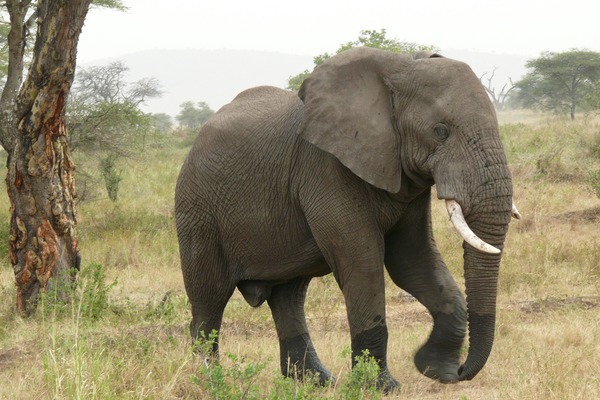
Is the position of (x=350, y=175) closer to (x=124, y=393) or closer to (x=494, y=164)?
(x=494, y=164)

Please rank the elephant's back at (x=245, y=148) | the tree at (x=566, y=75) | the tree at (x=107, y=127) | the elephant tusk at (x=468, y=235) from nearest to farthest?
the elephant tusk at (x=468, y=235) → the elephant's back at (x=245, y=148) → the tree at (x=107, y=127) → the tree at (x=566, y=75)

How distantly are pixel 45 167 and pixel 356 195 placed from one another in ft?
12.3

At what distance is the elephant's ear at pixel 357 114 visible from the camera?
185 inches

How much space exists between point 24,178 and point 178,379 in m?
3.63

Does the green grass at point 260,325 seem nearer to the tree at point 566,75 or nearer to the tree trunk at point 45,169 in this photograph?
the tree trunk at point 45,169

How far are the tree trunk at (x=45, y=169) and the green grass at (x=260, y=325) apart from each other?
0.28 m

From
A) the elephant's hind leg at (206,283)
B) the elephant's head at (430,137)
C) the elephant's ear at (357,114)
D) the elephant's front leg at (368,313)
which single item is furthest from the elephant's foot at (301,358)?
the elephant's ear at (357,114)

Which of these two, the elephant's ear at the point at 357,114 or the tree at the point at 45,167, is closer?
the elephant's ear at the point at 357,114

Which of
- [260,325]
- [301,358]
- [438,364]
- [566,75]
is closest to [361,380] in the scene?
[438,364]

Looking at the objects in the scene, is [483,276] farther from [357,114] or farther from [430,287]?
[357,114]

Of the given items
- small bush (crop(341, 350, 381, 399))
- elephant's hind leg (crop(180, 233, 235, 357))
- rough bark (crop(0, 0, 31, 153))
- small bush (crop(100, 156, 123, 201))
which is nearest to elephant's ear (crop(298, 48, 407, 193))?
small bush (crop(341, 350, 381, 399))

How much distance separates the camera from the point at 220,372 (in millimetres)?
4230

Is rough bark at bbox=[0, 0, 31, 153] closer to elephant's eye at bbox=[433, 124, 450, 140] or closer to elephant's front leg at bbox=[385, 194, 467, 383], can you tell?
elephant's front leg at bbox=[385, 194, 467, 383]

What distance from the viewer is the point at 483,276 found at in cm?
452
